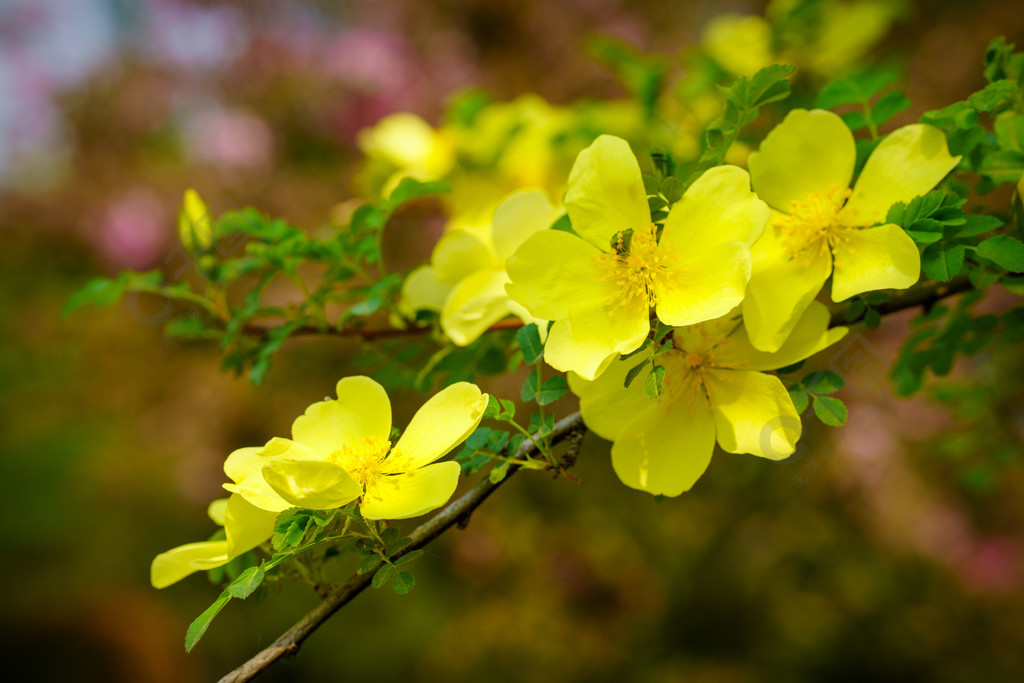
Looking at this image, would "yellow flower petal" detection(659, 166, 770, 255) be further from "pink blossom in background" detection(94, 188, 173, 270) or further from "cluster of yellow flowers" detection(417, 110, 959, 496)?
"pink blossom in background" detection(94, 188, 173, 270)

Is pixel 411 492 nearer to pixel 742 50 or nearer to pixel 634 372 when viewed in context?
pixel 634 372

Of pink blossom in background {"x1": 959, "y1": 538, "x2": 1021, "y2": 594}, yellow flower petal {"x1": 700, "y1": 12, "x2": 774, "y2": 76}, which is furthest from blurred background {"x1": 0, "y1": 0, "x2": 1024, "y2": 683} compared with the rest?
yellow flower petal {"x1": 700, "y1": 12, "x2": 774, "y2": 76}

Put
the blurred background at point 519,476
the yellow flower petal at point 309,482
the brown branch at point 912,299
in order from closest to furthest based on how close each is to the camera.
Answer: the yellow flower petal at point 309,482, the brown branch at point 912,299, the blurred background at point 519,476

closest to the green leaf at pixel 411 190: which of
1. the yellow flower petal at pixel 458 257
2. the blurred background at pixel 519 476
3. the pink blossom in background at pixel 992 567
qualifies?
the yellow flower petal at pixel 458 257

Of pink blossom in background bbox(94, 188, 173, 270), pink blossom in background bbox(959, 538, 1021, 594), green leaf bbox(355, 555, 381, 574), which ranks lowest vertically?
pink blossom in background bbox(959, 538, 1021, 594)

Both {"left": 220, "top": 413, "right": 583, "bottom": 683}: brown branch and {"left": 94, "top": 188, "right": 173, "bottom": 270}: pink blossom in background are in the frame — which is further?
{"left": 94, "top": 188, "right": 173, "bottom": 270}: pink blossom in background

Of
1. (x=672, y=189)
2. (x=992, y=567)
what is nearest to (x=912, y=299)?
(x=672, y=189)

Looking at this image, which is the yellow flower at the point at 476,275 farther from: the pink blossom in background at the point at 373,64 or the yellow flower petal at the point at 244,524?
the pink blossom in background at the point at 373,64
